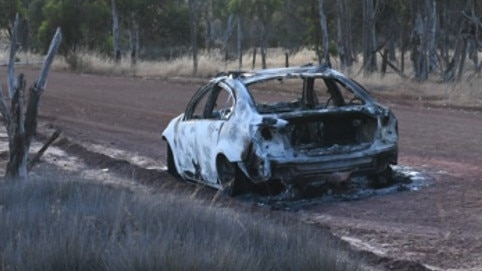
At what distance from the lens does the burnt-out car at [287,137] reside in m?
10.6

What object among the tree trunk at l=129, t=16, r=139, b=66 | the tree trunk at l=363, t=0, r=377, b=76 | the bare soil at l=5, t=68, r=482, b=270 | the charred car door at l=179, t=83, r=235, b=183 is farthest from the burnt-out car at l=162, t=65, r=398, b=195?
the tree trunk at l=129, t=16, r=139, b=66

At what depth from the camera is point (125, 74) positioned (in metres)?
43.3

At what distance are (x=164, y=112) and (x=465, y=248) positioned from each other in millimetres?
15560

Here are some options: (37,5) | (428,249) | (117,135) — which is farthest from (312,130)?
(37,5)

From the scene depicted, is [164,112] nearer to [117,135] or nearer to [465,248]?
[117,135]

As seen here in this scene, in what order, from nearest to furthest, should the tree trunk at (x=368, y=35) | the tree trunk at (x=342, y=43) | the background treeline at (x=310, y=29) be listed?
the tree trunk at (x=342, y=43)
the background treeline at (x=310, y=29)
the tree trunk at (x=368, y=35)

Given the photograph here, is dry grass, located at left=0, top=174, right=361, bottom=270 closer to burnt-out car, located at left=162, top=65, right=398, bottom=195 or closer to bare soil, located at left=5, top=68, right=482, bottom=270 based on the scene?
bare soil, located at left=5, top=68, right=482, bottom=270

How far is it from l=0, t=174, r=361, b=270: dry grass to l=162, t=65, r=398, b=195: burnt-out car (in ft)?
7.71

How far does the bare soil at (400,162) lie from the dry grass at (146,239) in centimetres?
148

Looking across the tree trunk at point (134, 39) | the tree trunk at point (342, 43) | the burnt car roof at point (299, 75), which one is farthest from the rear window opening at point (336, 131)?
the tree trunk at point (134, 39)

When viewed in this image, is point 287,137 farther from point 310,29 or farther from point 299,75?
point 310,29

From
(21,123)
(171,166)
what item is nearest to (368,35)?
(171,166)

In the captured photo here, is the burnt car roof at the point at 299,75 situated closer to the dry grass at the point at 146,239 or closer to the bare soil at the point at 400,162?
the bare soil at the point at 400,162

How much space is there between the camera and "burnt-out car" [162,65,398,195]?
10.6 meters
